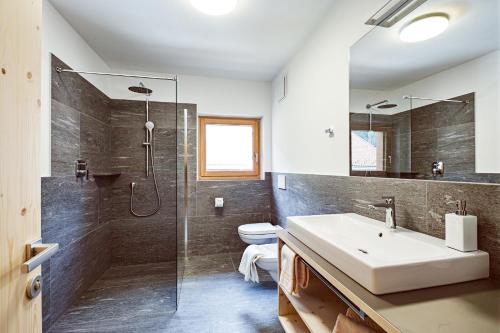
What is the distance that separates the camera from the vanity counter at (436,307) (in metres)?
0.57

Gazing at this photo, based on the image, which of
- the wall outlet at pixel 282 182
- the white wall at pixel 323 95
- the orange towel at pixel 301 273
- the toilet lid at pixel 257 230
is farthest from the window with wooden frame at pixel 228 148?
the orange towel at pixel 301 273

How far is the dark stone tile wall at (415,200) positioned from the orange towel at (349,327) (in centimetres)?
49

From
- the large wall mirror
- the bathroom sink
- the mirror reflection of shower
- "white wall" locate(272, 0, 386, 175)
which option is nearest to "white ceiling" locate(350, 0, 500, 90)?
the large wall mirror

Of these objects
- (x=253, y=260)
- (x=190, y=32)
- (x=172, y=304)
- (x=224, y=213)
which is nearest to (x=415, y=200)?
(x=253, y=260)

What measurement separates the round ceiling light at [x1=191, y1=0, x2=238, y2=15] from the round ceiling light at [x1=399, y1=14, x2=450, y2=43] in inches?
44.6

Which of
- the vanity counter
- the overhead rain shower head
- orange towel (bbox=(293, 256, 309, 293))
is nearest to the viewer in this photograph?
the vanity counter

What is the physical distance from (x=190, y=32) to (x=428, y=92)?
191cm

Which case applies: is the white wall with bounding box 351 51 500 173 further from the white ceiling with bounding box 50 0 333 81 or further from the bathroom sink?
the white ceiling with bounding box 50 0 333 81

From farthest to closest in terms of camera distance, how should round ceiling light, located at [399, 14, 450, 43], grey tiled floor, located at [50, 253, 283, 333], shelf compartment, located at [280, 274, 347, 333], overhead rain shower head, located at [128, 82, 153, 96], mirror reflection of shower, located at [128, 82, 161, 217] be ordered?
mirror reflection of shower, located at [128, 82, 161, 217]
overhead rain shower head, located at [128, 82, 153, 96]
grey tiled floor, located at [50, 253, 283, 333]
shelf compartment, located at [280, 274, 347, 333]
round ceiling light, located at [399, 14, 450, 43]

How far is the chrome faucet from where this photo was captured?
118 centimetres

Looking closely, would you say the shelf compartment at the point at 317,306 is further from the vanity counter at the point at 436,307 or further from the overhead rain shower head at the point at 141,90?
the overhead rain shower head at the point at 141,90

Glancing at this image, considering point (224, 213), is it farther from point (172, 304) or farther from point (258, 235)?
point (172, 304)

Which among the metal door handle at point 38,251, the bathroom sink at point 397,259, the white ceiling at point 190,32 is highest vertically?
the white ceiling at point 190,32

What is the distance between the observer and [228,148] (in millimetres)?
3195
